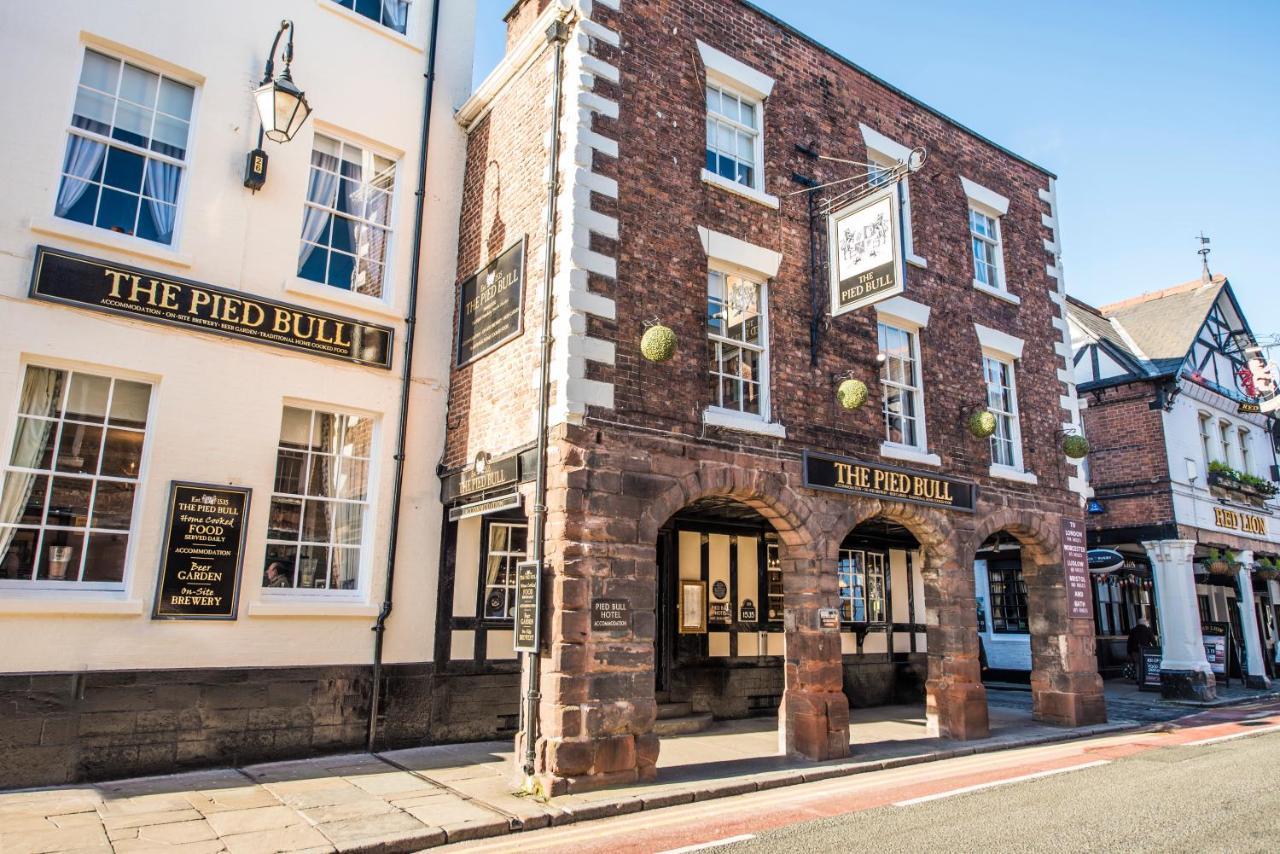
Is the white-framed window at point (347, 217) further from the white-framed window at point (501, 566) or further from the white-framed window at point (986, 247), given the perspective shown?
the white-framed window at point (986, 247)

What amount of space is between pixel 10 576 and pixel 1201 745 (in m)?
14.2

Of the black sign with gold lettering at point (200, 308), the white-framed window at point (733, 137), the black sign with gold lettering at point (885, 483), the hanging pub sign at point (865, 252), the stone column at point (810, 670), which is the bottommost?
the stone column at point (810, 670)

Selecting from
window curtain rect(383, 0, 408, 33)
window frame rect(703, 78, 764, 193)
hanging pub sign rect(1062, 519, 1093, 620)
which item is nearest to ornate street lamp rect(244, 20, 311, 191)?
window curtain rect(383, 0, 408, 33)

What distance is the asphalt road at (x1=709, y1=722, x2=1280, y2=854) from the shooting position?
609 cm

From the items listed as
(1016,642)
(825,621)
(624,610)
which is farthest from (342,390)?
(1016,642)

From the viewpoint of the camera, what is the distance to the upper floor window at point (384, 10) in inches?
435

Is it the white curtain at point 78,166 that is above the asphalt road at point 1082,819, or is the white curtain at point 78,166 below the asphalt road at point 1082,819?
above

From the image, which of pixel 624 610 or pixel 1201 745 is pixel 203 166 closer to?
pixel 624 610

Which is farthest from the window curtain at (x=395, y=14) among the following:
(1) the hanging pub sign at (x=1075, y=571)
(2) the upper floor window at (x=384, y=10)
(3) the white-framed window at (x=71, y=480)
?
(1) the hanging pub sign at (x=1075, y=571)

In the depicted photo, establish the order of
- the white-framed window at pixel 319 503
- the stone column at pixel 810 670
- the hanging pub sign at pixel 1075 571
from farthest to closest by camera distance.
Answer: the hanging pub sign at pixel 1075 571 → the stone column at pixel 810 670 → the white-framed window at pixel 319 503

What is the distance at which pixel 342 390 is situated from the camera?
32.2ft

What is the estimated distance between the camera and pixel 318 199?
10.2 metres

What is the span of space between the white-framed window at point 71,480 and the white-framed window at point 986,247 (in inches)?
511

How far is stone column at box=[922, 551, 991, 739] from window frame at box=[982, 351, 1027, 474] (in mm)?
2501
